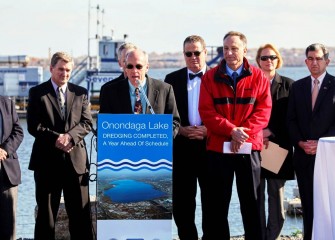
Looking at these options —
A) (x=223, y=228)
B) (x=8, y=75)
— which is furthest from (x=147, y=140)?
(x=8, y=75)

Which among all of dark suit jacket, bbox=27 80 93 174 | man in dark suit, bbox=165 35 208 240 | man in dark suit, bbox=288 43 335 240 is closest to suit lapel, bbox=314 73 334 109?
man in dark suit, bbox=288 43 335 240

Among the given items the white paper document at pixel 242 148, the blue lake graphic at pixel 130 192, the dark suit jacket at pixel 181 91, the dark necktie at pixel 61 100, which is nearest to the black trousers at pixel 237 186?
the white paper document at pixel 242 148

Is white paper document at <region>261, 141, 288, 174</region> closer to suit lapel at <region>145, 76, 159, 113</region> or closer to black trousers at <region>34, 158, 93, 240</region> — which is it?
suit lapel at <region>145, 76, 159, 113</region>

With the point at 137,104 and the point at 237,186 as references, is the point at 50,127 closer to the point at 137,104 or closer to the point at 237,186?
the point at 137,104

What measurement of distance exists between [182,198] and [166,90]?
126 centimetres

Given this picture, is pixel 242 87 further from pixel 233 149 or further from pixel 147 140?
pixel 147 140

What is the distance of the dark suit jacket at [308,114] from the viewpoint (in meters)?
8.53

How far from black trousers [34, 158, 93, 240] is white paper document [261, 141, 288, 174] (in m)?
1.86

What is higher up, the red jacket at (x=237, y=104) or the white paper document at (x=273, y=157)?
the red jacket at (x=237, y=104)

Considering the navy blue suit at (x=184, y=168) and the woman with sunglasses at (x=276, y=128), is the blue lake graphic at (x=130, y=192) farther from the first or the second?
the woman with sunglasses at (x=276, y=128)

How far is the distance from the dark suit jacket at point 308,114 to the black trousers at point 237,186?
0.59 meters

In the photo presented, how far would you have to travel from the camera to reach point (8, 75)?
2731 inches

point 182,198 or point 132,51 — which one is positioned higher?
point 132,51

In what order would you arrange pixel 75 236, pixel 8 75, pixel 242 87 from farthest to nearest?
1. pixel 8 75
2. pixel 75 236
3. pixel 242 87
